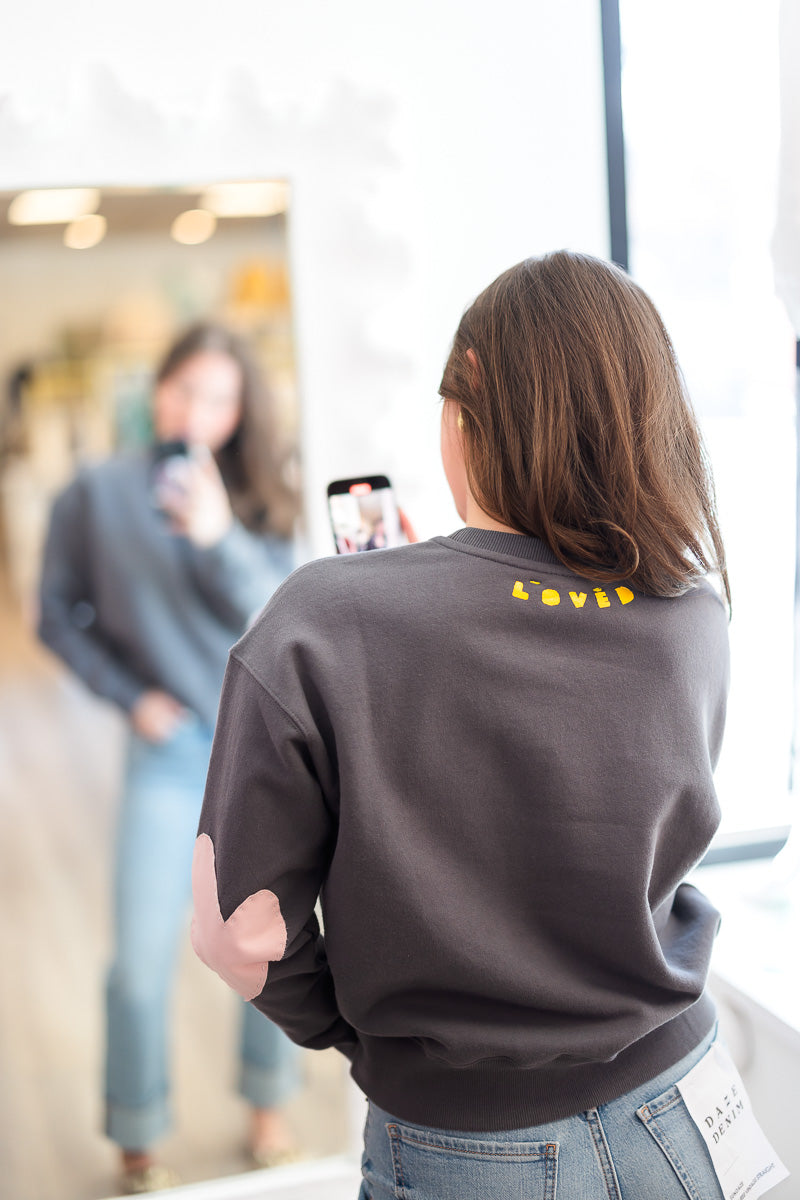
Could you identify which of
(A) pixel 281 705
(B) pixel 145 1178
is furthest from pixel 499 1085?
(B) pixel 145 1178

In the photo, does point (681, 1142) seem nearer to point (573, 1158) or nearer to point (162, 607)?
point (573, 1158)

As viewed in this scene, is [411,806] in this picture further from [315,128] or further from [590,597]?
[315,128]

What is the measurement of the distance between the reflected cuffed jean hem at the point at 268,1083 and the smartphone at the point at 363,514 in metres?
0.94

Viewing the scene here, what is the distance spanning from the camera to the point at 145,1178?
1.59m

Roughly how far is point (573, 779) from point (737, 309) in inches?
47.6

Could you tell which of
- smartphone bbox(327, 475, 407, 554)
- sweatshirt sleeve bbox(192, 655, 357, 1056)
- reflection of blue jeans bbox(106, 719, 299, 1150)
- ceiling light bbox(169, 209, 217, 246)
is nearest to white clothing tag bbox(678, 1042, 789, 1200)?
sweatshirt sleeve bbox(192, 655, 357, 1056)

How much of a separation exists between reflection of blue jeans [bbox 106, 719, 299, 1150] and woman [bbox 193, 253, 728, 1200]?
0.70m

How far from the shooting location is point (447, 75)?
146cm

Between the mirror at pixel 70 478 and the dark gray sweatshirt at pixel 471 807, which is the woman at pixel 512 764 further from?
the mirror at pixel 70 478

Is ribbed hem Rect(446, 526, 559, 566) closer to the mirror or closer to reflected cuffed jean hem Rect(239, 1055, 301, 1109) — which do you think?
the mirror

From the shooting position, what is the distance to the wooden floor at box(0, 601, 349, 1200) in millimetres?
1438

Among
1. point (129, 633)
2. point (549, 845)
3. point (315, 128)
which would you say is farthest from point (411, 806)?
point (315, 128)

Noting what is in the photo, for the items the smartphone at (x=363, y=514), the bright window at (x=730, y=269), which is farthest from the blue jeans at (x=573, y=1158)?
the bright window at (x=730, y=269)

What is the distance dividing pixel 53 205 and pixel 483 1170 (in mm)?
1255
